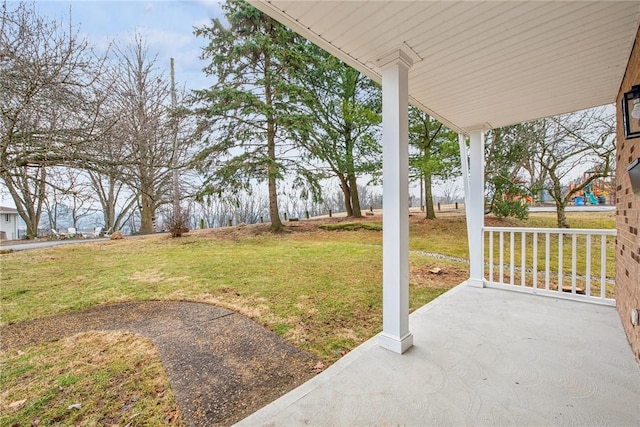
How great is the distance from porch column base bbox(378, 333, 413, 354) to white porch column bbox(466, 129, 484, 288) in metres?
2.16

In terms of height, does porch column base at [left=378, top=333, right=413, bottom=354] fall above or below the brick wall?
below

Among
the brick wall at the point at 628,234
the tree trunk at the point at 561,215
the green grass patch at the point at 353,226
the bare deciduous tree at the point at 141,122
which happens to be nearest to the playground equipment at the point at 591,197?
the tree trunk at the point at 561,215

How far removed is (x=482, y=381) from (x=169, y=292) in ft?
12.6

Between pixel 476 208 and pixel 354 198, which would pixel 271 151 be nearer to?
pixel 354 198

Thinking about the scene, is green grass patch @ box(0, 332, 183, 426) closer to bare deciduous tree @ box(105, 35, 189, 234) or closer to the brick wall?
bare deciduous tree @ box(105, 35, 189, 234)

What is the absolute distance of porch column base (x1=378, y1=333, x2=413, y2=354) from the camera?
6.93ft

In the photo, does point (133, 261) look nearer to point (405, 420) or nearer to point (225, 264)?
point (225, 264)

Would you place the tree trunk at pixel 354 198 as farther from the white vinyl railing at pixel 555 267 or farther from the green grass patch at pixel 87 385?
the green grass patch at pixel 87 385

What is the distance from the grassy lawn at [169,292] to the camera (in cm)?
181

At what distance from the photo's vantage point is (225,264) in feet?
17.5

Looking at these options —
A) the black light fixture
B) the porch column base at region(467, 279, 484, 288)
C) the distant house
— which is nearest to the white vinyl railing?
the porch column base at region(467, 279, 484, 288)

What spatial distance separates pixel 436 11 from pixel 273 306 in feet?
10.5

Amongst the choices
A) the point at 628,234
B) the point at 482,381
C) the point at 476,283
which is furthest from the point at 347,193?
the point at 482,381

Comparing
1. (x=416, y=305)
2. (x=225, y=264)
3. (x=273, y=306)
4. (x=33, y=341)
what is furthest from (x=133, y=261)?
(x=416, y=305)
